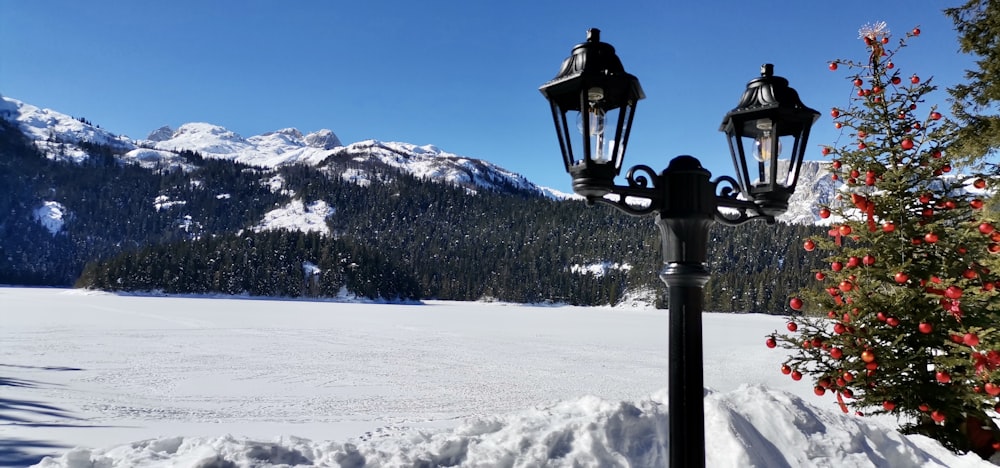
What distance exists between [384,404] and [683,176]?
9.57 meters

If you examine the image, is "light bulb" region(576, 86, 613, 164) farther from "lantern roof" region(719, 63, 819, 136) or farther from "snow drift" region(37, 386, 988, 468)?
"snow drift" region(37, 386, 988, 468)

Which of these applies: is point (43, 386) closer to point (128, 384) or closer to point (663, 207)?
point (128, 384)

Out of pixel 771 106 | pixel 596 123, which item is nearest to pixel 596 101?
pixel 596 123

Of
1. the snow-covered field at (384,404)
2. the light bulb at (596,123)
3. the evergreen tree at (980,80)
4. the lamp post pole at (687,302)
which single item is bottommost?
the snow-covered field at (384,404)

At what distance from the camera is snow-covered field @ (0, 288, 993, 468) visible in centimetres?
516

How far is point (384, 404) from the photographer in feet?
37.3

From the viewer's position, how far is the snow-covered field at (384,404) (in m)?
5.16

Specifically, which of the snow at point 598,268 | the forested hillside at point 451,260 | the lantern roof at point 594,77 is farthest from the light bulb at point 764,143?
the snow at point 598,268

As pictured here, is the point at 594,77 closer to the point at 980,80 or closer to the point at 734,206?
→ the point at 734,206

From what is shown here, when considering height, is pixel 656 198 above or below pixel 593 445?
above

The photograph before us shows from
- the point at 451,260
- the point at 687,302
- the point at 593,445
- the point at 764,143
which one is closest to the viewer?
the point at 687,302

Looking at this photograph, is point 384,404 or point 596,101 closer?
point 596,101

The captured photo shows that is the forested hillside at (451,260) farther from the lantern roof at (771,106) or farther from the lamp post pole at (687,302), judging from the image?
the lamp post pole at (687,302)

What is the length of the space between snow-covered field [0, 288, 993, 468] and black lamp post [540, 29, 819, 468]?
91.7 inches
